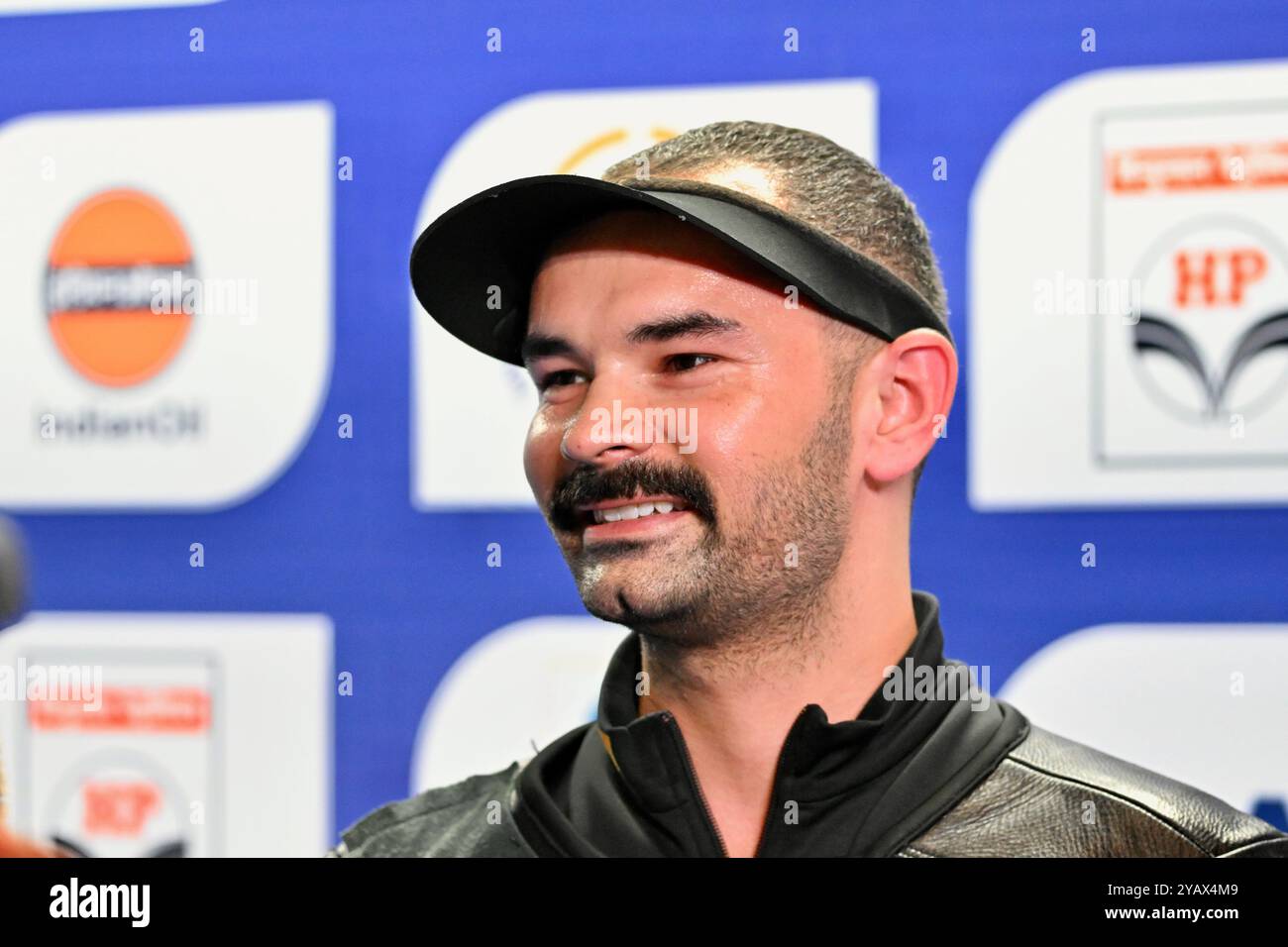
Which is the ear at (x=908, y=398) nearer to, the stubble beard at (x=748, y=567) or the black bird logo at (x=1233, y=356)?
the stubble beard at (x=748, y=567)

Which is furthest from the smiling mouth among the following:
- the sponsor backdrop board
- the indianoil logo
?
the indianoil logo

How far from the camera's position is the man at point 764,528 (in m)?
1.21

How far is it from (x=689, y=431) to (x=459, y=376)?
0.46 m

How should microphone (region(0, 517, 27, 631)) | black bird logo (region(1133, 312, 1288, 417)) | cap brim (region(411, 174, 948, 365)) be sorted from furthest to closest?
microphone (region(0, 517, 27, 631)) → black bird logo (region(1133, 312, 1288, 417)) → cap brim (region(411, 174, 948, 365))

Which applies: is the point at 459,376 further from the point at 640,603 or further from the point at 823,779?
the point at 823,779

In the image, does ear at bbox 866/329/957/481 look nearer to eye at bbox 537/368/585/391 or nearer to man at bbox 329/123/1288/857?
man at bbox 329/123/1288/857

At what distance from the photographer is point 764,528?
49.3 inches

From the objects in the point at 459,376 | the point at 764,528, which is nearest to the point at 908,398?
the point at 764,528

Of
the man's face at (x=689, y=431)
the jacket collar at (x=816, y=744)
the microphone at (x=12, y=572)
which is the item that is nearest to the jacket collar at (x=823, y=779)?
the jacket collar at (x=816, y=744)

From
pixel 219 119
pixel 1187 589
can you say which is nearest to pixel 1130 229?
pixel 1187 589

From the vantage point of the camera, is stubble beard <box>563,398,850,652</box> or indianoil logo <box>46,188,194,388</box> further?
indianoil logo <box>46,188,194,388</box>

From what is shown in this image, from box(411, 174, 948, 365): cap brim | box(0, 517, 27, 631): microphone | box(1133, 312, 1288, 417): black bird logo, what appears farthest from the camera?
box(0, 517, 27, 631): microphone

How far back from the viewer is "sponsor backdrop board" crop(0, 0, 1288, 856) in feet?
4.87

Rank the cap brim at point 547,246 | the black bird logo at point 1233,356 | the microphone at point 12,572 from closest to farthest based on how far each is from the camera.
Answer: the cap brim at point 547,246 → the black bird logo at point 1233,356 → the microphone at point 12,572
